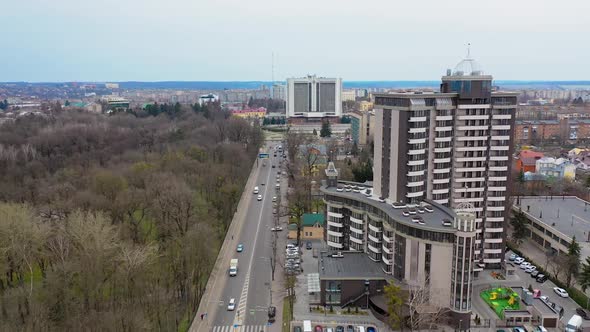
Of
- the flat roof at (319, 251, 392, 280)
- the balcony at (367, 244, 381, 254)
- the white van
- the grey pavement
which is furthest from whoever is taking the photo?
the balcony at (367, 244, 381, 254)

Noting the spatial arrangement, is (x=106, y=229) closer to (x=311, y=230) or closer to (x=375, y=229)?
(x=375, y=229)

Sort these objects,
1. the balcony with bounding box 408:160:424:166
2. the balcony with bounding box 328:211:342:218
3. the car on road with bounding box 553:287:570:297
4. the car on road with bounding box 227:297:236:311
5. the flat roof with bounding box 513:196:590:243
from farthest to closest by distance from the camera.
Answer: the flat roof with bounding box 513:196:590:243 < the balcony with bounding box 328:211:342:218 < the balcony with bounding box 408:160:424:166 < the car on road with bounding box 553:287:570:297 < the car on road with bounding box 227:297:236:311

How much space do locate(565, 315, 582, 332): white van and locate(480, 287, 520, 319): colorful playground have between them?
3.26 metres

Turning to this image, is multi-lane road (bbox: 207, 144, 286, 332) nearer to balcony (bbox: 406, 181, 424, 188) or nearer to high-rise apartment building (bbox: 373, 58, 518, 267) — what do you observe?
high-rise apartment building (bbox: 373, 58, 518, 267)

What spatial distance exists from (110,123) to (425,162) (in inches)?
3111

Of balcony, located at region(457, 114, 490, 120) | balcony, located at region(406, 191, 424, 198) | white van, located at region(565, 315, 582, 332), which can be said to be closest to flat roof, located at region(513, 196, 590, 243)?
white van, located at region(565, 315, 582, 332)

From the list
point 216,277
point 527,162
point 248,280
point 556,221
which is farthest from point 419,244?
point 527,162

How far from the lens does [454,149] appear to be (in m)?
37.8

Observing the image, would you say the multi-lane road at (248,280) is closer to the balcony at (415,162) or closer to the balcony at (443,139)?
the balcony at (415,162)

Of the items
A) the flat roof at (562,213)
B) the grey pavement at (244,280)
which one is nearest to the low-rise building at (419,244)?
the grey pavement at (244,280)

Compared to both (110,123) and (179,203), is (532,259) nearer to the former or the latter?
(179,203)

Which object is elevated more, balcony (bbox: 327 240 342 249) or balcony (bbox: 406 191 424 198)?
balcony (bbox: 406 191 424 198)

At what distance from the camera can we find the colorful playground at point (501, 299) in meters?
32.5

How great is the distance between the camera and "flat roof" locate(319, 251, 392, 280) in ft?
112
